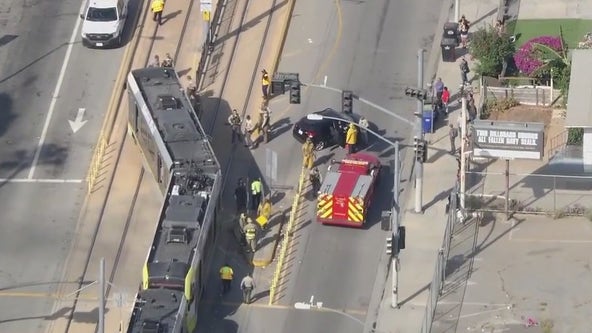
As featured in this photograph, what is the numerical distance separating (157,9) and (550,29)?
18.6m

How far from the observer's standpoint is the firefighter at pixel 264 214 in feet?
240

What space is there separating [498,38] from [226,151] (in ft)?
43.9

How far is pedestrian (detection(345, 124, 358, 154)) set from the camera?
76444 millimetres

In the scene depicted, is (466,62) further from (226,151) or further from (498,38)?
(226,151)

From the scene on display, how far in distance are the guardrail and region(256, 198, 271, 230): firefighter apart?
900 millimetres

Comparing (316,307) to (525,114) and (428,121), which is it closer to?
(428,121)

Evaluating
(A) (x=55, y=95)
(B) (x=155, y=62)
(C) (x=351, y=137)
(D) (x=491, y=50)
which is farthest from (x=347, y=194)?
(A) (x=55, y=95)

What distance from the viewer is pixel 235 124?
78062mm

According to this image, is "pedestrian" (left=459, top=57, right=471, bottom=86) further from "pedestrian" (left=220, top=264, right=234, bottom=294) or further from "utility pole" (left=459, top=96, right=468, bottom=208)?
"pedestrian" (left=220, top=264, right=234, bottom=294)

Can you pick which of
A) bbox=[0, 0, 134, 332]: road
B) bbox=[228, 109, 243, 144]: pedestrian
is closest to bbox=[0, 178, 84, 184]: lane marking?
bbox=[0, 0, 134, 332]: road

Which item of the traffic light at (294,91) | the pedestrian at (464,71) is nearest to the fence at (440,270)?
the pedestrian at (464,71)

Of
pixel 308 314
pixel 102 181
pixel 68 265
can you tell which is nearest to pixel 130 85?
pixel 102 181

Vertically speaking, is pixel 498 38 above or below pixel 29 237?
above

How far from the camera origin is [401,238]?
6638 centimetres
